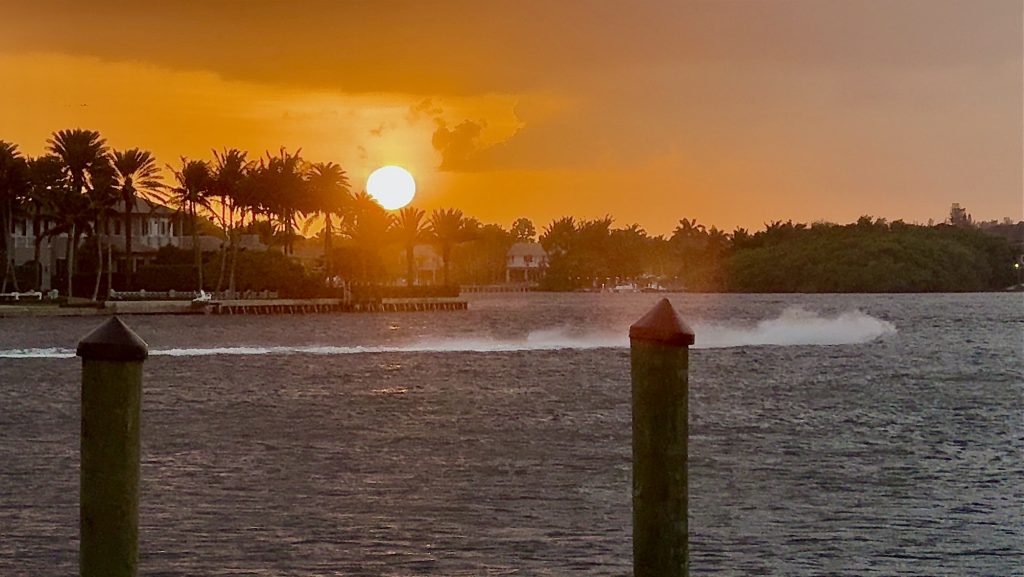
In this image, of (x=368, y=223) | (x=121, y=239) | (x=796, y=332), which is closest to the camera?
(x=796, y=332)

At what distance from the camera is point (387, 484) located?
24.6m

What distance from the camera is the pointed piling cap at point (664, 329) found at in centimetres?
659

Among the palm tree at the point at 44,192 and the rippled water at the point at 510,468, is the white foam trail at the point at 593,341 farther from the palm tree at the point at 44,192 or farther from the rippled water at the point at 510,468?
the palm tree at the point at 44,192

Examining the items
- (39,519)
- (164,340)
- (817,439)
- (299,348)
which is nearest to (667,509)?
(39,519)

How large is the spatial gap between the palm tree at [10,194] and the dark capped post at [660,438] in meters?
127

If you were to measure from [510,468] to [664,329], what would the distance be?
817 inches

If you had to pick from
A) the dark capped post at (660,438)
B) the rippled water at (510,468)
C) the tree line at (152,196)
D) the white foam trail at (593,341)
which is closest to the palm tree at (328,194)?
the tree line at (152,196)

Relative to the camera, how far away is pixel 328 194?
157250 mm

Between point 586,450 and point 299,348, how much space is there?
5285 centimetres

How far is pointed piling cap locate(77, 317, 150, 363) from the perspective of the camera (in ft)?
20.8

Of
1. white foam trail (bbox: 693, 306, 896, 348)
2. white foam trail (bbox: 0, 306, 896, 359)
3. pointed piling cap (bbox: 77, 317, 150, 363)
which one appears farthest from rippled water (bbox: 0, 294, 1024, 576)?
white foam trail (bbox: 693, 306, 896, 348)

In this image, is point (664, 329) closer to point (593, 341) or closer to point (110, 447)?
point (110, 447)

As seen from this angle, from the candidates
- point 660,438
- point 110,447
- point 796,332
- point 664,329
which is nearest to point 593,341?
point 796,332

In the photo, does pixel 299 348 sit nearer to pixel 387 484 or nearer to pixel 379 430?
pixel 379 430
